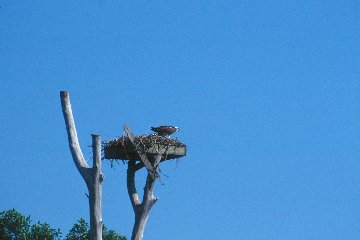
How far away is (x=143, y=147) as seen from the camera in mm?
15883

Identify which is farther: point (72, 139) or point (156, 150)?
point (156, 150)

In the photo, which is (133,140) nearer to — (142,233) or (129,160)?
(129,160)

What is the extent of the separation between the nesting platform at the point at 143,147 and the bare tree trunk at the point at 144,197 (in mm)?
137

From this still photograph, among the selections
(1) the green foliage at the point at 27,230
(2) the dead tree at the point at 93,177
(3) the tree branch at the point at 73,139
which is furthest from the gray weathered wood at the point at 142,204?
(1) the green foliage at the point at 27,230

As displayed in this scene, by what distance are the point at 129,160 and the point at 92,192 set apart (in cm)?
315

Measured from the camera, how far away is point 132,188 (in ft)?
53.3

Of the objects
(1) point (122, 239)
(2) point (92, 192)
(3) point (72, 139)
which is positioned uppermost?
(1) point (122, 239)

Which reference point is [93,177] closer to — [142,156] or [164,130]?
[142,156]

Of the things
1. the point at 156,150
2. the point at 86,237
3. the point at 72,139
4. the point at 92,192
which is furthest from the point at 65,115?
the point at 86,237

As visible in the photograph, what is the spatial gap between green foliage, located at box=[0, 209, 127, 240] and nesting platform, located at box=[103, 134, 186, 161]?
9.10 metres

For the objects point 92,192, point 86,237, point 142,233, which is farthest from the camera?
point 86,237

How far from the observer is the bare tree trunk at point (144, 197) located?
15.6m

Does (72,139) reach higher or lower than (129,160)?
lower

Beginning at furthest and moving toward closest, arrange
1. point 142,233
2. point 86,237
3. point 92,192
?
point 86,237 → point 142,233 → point 92,192
